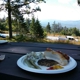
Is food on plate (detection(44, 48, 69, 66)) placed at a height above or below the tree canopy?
below

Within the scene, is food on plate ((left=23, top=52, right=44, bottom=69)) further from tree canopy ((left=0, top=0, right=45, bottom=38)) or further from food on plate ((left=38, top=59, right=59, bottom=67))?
tree canopy ((left=0, top=0, right=45, bottom=38))

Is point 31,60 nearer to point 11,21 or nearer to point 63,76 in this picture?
point 63,76

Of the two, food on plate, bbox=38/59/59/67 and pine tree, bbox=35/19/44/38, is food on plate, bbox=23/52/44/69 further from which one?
pine tree, bbox=35/19/44/38

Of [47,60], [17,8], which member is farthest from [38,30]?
[47,60]

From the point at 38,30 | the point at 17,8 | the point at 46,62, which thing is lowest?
the point at 38,30

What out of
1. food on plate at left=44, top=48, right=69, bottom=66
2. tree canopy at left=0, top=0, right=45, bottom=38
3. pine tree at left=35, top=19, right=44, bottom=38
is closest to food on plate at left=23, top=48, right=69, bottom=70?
food on plate at left=44, top=48, right=69, bottom=66

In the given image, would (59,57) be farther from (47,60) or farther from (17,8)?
(17,8)

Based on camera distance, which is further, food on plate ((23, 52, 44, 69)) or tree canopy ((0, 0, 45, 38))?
tree canopy ((0, 0, 45, 38))

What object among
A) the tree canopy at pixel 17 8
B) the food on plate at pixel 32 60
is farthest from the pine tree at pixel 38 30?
the food on plate at pixel 32 60

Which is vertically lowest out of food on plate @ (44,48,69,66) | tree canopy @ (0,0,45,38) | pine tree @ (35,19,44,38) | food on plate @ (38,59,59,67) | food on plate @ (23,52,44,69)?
pine tree @ (35,19,44,38)

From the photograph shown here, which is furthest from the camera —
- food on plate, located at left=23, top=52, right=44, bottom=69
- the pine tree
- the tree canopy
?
the pine tree

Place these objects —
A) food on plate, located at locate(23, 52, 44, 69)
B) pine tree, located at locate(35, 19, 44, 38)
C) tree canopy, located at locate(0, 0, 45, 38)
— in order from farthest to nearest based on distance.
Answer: pine tree, located at locate(35, 19, 44, 38)
tree canopy, located at locate(0, 0, 45, 38)
food on plate, located at locate(23, 52, 44, 69)

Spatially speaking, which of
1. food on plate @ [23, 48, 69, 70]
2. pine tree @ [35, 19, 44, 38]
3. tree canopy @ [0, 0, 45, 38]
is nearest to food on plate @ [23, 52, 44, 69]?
food on plate @ [23, 48, 69, 70]

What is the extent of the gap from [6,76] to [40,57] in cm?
38
